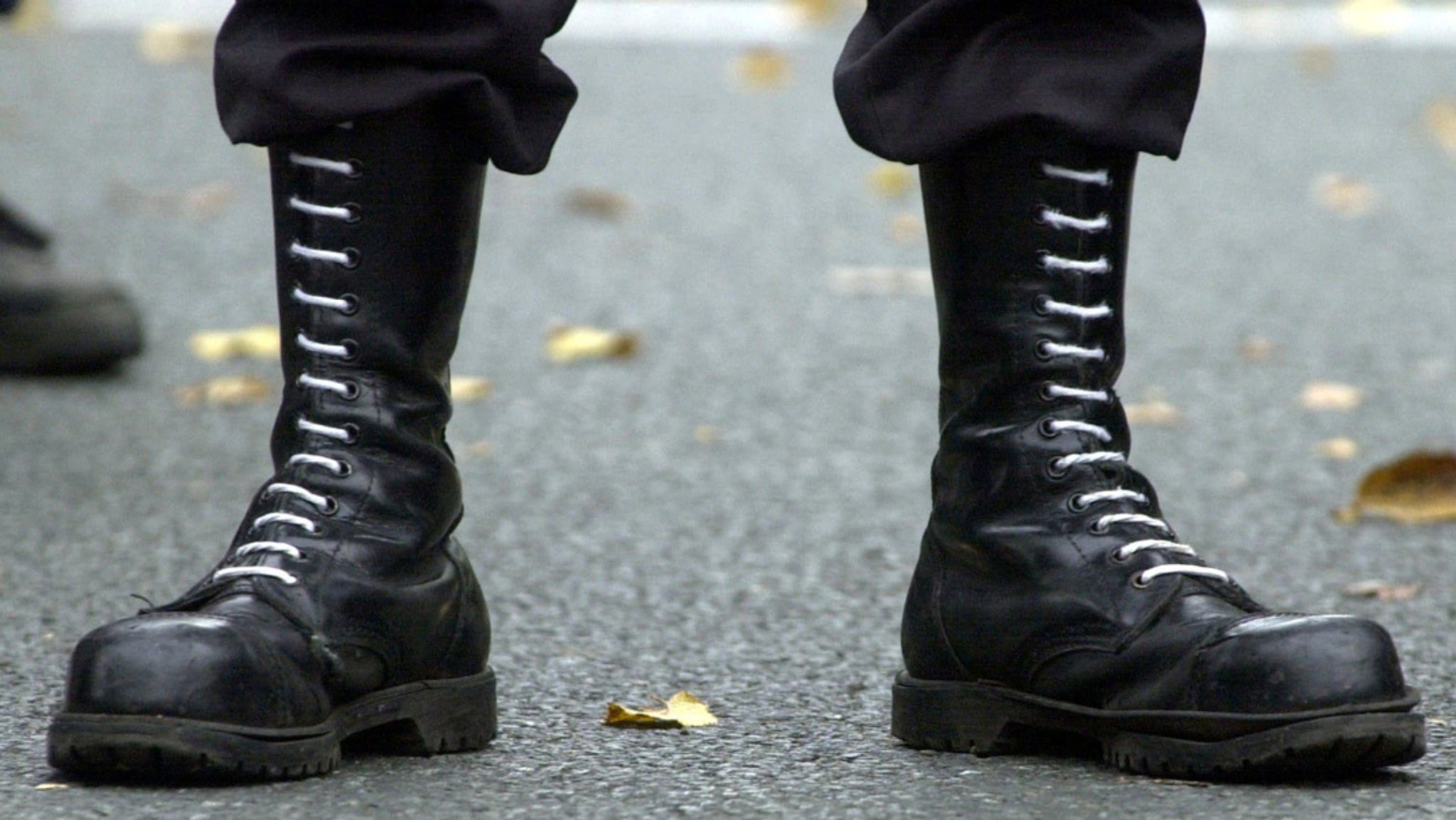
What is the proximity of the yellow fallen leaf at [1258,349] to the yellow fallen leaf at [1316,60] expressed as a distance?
8.29 ft

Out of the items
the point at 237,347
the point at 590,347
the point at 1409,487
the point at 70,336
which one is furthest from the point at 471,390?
the point at 1409,487

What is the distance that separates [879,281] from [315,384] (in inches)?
96.5

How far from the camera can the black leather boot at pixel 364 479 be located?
142cm

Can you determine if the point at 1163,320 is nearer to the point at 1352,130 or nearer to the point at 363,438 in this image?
the point at 1352,130

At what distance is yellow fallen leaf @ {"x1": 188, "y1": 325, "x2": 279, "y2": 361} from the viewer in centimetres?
325

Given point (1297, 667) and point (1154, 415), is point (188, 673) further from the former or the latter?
point (1154, 415)

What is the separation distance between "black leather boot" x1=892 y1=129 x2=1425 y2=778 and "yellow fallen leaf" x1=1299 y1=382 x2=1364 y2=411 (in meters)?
1.53

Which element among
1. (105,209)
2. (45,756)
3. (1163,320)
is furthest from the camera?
(105,209)

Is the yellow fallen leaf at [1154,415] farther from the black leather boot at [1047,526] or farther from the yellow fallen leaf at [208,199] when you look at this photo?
the yellow fallen leaf at [208,199]

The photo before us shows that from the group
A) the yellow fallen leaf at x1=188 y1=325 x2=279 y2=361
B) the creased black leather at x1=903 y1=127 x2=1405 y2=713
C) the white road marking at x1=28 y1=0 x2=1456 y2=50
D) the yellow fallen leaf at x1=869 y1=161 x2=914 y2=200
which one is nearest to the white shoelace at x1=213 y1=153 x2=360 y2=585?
the creased black leather at x1=903 y1=127 x2=1405 y2=713

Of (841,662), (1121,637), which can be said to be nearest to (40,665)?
(841,662)

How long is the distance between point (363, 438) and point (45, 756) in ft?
1.00

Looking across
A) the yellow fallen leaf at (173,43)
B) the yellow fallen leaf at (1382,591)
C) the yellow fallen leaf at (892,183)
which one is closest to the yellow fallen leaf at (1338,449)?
the yellow fallen leaf at (1382,591)

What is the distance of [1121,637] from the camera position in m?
1.43
